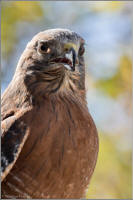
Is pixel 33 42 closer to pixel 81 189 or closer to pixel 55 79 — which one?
pixel 55 79

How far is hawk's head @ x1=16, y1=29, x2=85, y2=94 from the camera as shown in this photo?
4.50 metres

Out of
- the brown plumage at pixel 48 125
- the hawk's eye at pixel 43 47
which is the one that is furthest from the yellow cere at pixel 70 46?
the hawk's eye at pixel 43 47

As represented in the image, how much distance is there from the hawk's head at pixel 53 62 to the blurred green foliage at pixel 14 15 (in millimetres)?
2700

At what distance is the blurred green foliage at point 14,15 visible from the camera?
7.39 m

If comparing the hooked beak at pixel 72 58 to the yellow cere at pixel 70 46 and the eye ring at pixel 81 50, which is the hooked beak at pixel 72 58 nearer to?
the yellow cere at pixel 70 46

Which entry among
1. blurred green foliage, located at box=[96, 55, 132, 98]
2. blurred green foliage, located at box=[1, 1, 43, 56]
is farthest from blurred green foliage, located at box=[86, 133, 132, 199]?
blurred green foliage, located at box=[1, 1, 43, 56]

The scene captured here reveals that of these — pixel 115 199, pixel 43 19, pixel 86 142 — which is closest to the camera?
pixel 86 142

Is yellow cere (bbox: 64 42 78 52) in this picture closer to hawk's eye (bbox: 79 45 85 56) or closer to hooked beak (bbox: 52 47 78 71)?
hooked beak (bbox: 52 47 78 71)

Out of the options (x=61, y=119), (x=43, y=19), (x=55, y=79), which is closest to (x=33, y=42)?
(x=55, y=79)

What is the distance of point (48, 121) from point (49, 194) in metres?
0.65

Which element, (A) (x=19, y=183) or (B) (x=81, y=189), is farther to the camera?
(B) (x=81, y=189)

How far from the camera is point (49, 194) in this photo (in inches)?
172

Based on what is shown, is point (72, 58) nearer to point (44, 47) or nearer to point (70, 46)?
point (70, 46)

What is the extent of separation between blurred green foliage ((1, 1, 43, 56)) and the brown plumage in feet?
8.69
